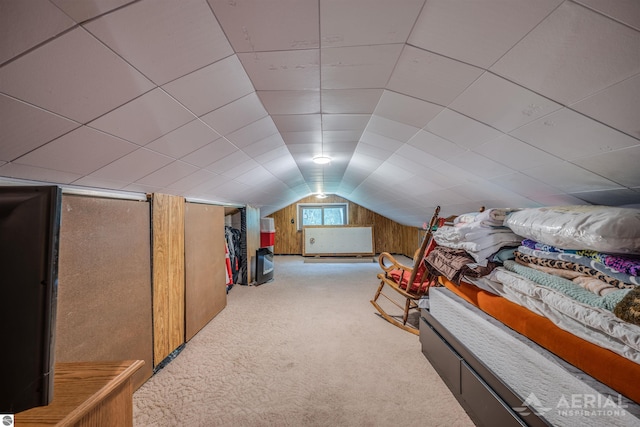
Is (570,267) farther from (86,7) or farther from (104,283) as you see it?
(104,283)

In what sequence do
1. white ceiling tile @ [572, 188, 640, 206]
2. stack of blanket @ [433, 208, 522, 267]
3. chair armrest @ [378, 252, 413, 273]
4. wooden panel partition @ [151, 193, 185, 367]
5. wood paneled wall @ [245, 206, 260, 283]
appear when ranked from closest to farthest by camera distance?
1. white ceiling tile @ [572, 188, 640, 206]
2. stack of blanket @ [433, 208, 522, 267]
3. wooden panel partition @ [151, 193, 185, 367]
4. chair armrest @ [378, 252, 413, 273]
5. wood paneled wall @ [245, 206, 260, 283]

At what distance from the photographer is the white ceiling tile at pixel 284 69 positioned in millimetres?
1082

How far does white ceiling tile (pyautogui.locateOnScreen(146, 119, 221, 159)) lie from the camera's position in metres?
1.43

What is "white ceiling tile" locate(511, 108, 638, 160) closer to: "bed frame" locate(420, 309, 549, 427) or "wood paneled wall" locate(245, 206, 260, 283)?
"bed frame" locate(420, 309, 549, 427)

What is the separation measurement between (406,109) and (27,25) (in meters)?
1.58

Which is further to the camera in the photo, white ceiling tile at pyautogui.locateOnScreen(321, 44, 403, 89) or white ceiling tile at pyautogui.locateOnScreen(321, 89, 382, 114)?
white ceiling tile at pyautogui.locateOnScreen(321, 89, 382, 114)

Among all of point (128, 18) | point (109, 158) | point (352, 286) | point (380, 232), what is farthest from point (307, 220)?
point (128, 18)

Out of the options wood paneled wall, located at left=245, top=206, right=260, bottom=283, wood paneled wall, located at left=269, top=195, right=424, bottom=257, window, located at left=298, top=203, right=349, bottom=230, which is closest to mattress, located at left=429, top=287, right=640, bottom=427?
wood paneled wall, located at left=245, top=206, right=260, bottom=283

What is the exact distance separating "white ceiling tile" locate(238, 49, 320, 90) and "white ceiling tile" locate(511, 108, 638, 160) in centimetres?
108

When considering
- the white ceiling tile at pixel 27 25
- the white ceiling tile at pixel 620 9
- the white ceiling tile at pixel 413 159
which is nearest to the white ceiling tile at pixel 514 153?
the white ceiling tile at pixel 413 159

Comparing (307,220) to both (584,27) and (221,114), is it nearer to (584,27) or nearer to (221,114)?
(221,114)

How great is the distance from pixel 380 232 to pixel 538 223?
257 inches

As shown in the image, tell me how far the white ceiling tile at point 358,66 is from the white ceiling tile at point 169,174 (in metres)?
1.23

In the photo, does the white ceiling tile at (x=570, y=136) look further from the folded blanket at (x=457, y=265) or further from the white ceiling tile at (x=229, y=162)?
the white ceiling tile at (x=229, y=162)
